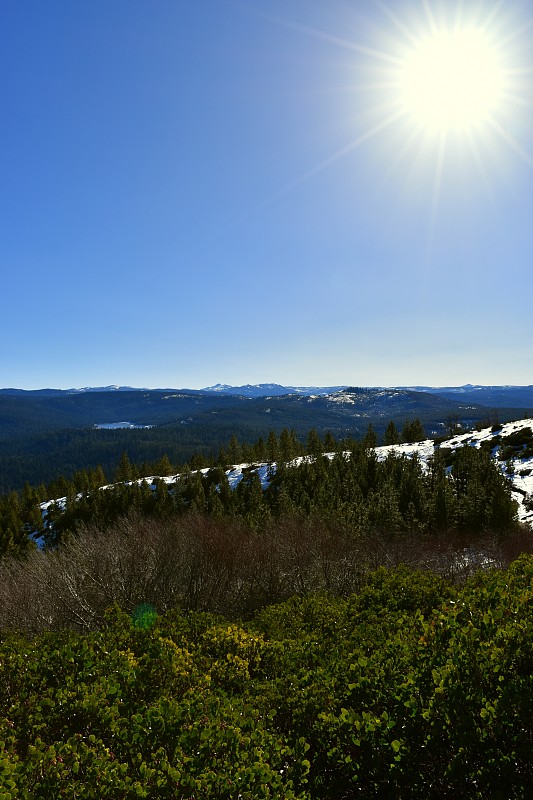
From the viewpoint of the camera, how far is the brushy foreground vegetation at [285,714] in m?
5.36

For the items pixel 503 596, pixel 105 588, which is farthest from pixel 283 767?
pixel 105 588

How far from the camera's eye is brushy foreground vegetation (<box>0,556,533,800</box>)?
5355 millimetres

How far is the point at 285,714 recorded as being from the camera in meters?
8.77

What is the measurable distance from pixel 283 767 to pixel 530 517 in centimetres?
5134

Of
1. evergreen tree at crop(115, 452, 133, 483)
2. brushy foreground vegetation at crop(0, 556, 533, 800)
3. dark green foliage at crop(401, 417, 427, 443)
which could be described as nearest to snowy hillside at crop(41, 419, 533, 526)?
evergreen tree at crop(115, 452, 133, 483)

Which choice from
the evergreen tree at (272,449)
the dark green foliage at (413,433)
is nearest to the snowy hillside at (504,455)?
the evergreen tree at (272,449)

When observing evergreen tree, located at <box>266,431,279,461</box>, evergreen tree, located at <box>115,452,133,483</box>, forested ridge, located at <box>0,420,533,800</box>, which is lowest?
evergreen tree, located at <box>115,452,133,483</box>

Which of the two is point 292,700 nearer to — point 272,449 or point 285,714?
point 285,714

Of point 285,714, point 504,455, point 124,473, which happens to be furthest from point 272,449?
point 285,714

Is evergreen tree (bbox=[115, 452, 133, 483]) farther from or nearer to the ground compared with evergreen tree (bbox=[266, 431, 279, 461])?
nearer to the ground

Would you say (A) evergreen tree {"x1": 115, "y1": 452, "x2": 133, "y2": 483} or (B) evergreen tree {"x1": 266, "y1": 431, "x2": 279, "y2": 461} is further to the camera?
(B) evergreen tree {"x1": 266, "y1": 431, "x2": 279, "y2": 461}

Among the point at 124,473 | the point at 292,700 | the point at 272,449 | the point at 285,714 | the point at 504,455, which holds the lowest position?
the point at 124,473

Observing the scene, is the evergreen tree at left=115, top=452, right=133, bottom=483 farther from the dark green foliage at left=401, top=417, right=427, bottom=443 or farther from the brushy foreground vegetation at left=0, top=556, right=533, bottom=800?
the brushy foreground vegetation at left=0, top=556, right=533, bottom=800

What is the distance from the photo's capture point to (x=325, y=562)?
3528 cm
